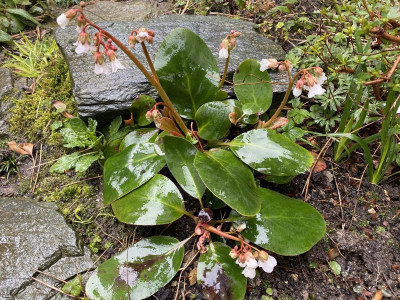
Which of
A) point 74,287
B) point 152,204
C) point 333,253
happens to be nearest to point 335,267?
point 333,253

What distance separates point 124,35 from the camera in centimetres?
228

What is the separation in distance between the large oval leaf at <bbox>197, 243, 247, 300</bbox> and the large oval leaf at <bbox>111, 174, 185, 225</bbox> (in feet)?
0.78

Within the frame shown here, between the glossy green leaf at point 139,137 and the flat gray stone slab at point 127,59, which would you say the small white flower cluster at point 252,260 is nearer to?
the glossy green leaf at point 139,137

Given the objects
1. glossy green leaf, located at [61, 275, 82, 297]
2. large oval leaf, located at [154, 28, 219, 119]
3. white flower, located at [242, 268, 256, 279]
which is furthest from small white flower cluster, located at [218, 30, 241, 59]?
glossy green leaf, located at [61, 275, 82, 297]

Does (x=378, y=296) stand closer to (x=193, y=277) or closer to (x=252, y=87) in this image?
(x=193, y=277)

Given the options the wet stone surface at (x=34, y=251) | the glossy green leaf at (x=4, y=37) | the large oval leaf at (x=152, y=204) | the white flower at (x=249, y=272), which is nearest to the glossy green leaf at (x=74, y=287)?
the wet stone surface at (x=34, y=251)

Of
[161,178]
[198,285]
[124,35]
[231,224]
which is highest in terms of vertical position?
[124,35]

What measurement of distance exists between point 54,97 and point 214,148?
46.1 inches

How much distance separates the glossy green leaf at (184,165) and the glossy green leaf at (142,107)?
32cm

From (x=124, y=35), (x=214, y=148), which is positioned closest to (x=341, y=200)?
(x=214, y=148)

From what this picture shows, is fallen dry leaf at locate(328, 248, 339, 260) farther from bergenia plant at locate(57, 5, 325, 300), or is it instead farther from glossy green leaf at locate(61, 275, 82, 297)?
glossy green leaf at locate(61, 275, 82, 297)

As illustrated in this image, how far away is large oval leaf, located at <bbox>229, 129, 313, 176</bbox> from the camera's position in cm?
157

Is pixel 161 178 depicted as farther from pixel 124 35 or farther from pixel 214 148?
pixel 124 35

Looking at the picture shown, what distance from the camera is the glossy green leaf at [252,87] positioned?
1.86 m
